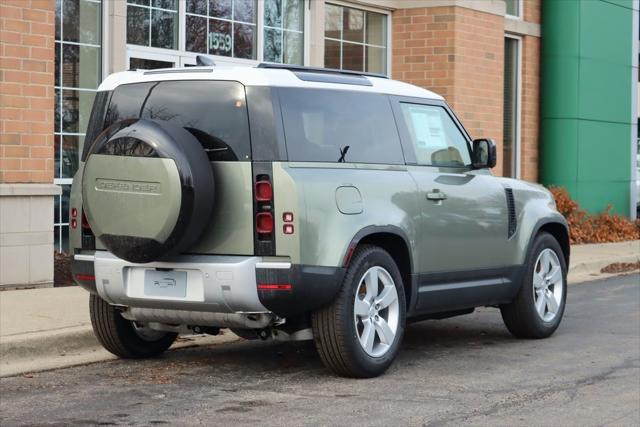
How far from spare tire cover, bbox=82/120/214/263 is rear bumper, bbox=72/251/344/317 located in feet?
0.65

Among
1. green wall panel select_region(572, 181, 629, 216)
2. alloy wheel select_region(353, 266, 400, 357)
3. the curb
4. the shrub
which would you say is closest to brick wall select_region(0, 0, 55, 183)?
alloy wheel select_region(353, 266, 400, 357)

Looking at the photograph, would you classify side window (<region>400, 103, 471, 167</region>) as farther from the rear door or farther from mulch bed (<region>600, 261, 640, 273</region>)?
mulch bed (<region>600, 261, 640, 273</region>)

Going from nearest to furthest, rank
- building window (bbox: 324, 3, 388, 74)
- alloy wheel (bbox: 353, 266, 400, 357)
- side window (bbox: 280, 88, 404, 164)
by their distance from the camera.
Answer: side window (bbox: 280, 88, 404, 164)
alloy wheel (bbox: 353, 266, 400, 357)
building window (bbox: 324, 3, 388, 74)

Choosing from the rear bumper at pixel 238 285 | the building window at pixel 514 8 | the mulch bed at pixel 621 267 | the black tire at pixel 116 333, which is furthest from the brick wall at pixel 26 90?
the building window at pixel 514 8

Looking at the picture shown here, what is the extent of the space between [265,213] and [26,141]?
4.74 m

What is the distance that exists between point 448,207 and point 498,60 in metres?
10.1

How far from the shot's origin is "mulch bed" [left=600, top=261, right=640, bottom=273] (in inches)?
623

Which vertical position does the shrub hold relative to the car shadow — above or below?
above

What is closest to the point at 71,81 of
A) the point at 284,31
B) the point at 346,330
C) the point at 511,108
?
the point at 284,31

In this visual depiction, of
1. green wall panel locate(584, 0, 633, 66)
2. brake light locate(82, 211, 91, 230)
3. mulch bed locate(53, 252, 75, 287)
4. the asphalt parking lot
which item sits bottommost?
the asphalt parking lot

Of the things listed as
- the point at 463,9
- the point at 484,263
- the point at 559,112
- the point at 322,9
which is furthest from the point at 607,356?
the point at 559,112

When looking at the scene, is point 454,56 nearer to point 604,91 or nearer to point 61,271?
point 604,91

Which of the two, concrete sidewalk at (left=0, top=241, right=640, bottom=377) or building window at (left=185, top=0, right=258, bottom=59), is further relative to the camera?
building window at (left=185, top=0, right=258, bottom=59)

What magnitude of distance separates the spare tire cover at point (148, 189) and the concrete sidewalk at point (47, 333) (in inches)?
55.6
